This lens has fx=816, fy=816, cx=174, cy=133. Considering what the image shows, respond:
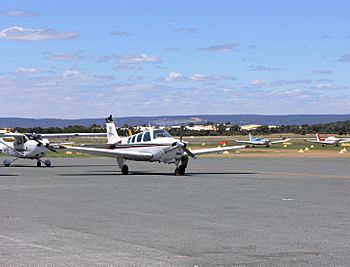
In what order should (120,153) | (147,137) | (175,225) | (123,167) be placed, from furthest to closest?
(147,137) < (123,167) < (120,153) < (175,225)

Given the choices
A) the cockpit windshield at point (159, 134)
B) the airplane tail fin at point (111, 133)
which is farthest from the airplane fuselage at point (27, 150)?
the cockpit windshield at point (159, 134)

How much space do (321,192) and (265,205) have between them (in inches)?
202

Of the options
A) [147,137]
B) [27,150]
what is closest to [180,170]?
[147,137]

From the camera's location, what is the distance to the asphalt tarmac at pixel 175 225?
37.5ft

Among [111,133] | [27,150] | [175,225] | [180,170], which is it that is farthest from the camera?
[27,150]

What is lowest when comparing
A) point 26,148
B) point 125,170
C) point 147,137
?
point 125,170

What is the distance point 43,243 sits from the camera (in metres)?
12.8

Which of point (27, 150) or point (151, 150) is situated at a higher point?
point (151, 150)

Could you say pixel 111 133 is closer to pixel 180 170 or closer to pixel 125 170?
pixel 125 170

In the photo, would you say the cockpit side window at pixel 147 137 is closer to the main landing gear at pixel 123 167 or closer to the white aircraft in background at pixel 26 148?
the main landing gear at pixel 123 167

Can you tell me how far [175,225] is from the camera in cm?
1549

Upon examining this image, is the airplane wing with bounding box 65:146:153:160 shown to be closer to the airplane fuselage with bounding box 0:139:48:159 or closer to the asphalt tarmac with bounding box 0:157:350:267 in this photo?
the asphalt tarmac with bounding box 0:157:350:267

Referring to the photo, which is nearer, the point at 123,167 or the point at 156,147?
the point at 156,147

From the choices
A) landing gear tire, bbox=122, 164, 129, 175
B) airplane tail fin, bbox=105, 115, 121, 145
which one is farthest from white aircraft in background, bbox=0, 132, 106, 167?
landing gear tire, bbox=122, 164, 129, 175
